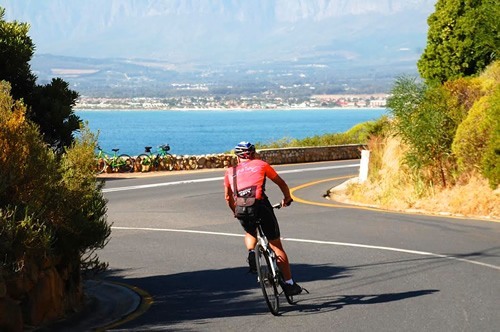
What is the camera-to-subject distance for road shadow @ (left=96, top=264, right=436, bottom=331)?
11.8 m

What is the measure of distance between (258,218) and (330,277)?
281 centimetres

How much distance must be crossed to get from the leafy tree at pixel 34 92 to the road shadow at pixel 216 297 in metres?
2.33

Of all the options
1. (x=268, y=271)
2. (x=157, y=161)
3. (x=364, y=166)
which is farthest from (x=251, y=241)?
(x=157, y=161)

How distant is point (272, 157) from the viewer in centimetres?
4375

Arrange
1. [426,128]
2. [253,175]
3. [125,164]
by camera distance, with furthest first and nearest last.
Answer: [125,164]
[426,128]
[253,175]

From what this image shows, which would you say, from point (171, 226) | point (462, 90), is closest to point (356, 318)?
point (171, 226)

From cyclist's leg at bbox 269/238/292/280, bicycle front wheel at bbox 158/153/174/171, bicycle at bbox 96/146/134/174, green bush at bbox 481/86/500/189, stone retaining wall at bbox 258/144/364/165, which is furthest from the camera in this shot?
stone retaining wall at bbox 258/144/364/165

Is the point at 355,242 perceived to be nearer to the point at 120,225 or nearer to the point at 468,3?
the point at 120,225

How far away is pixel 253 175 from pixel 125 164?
29.1 m

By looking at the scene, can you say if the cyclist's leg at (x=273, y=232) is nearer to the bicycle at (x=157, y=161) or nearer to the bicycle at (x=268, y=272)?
the bicycle at (x=268, y=272)

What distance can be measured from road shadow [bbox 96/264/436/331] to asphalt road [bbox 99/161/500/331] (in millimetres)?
14

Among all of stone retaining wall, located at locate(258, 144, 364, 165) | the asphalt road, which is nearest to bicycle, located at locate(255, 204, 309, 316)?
the asphalt road

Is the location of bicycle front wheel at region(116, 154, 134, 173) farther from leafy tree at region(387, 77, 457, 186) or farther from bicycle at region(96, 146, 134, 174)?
leafy tree at region(387, 77, 457, 186)

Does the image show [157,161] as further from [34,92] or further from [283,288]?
[283,288]
